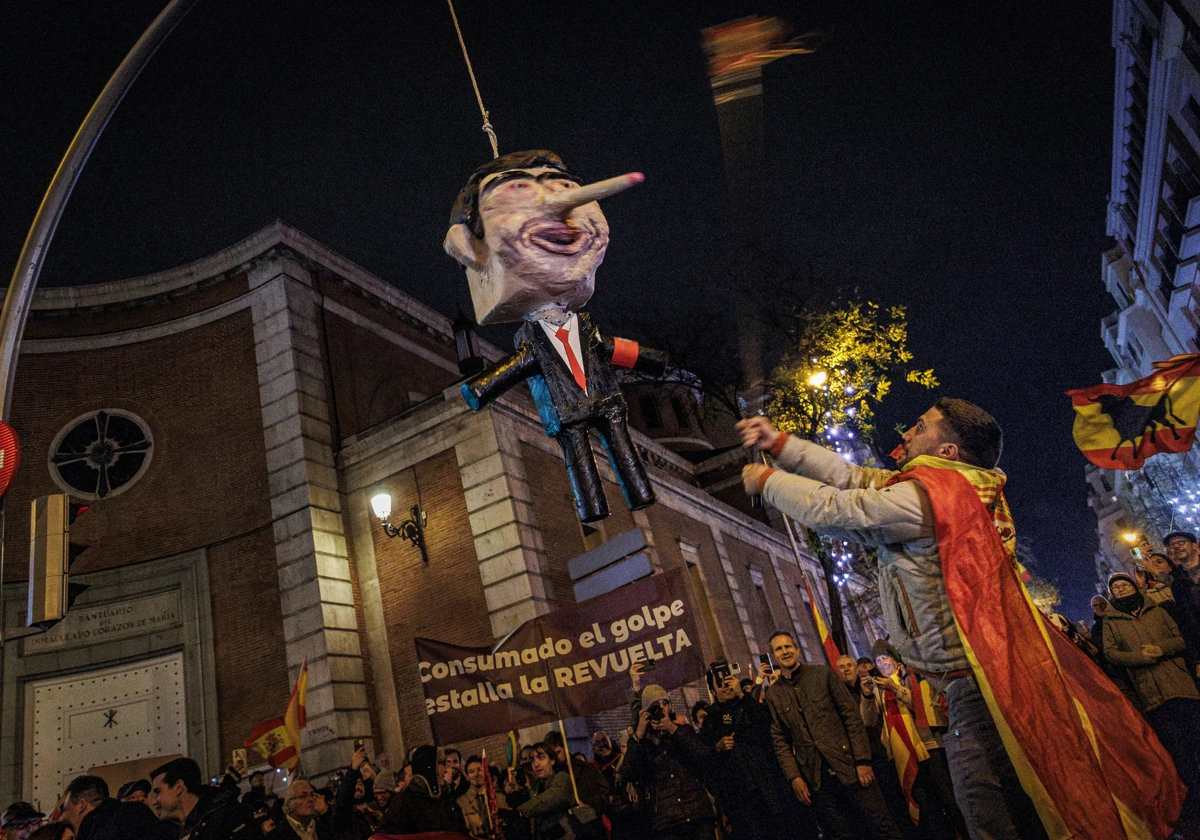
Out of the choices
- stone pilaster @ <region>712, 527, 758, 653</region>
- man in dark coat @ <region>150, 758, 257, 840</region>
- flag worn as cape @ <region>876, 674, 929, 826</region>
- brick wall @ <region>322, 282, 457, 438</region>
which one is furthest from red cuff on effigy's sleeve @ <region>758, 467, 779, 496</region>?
stone pilaster @ <region>712, 527, 758, 653</region>

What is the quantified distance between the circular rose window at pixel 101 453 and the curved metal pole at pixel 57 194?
9582 mm

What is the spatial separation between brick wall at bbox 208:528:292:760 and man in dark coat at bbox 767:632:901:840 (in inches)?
397

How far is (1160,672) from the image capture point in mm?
6801

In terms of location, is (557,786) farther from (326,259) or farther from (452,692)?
(326,259)

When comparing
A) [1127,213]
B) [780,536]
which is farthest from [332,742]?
[1127,213]

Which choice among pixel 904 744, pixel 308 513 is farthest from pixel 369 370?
pixel 904 744

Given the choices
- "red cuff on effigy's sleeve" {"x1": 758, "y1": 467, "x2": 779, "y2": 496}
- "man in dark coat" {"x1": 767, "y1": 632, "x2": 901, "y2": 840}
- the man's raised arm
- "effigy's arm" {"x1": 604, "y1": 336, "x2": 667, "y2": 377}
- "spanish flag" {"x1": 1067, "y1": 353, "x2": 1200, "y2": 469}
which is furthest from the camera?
"spanish flag" {"x1": 1067, "y1": 353, "x2": 1200, "y2": 469}

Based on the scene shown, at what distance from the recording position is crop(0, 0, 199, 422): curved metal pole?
7.06 meters

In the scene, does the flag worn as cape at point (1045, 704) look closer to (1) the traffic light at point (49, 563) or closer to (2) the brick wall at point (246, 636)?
(1) the traffic light at point (49, 563)

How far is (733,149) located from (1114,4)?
123ft

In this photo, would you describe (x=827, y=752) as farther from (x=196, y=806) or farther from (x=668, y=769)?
(x=196, y=806)

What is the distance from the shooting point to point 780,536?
100.0 feet

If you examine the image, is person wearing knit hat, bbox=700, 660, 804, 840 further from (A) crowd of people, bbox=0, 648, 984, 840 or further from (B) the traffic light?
(B) the traffic light

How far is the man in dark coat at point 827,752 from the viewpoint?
6.52m
